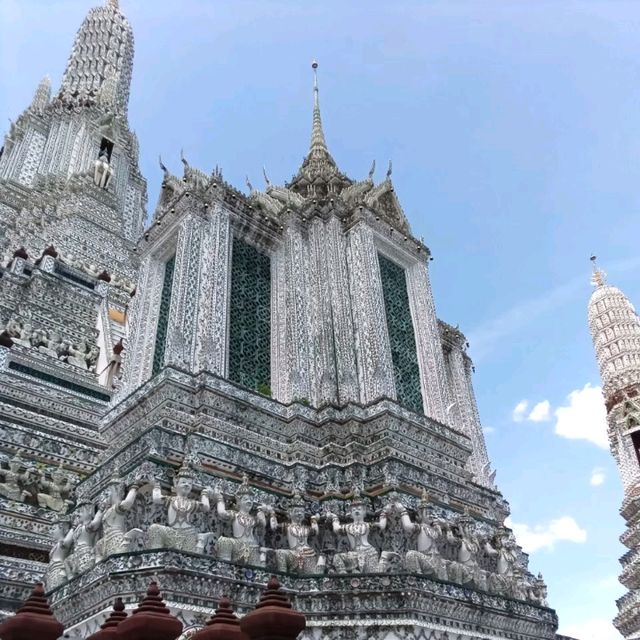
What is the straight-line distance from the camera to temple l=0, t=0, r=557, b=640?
8.89 meters

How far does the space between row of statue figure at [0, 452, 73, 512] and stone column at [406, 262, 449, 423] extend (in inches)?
285

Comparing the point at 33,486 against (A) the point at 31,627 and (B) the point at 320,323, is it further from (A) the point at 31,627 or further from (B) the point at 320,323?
(A) the point at 31,627

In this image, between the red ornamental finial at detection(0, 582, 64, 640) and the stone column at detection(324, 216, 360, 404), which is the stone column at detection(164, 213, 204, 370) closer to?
the stone column at detection(324, 216, 360, 404)

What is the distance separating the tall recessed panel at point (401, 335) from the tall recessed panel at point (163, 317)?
4.59 metres

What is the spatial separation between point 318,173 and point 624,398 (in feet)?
64.6

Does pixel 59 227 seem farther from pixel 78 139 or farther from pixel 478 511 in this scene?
pixel 478 511

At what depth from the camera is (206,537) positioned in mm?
8641

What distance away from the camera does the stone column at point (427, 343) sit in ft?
45.6

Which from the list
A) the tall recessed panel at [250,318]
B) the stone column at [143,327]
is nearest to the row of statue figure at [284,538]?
the tall recessed panel at [250,318]

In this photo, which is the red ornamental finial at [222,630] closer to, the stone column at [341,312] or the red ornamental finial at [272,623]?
the red ornamental finial at [272,623]

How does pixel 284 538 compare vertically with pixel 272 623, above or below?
above

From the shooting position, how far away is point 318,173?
17.8 meters

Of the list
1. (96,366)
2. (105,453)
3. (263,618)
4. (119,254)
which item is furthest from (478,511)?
(119,254)

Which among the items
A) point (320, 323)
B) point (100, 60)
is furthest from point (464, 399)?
point (100, 60)
